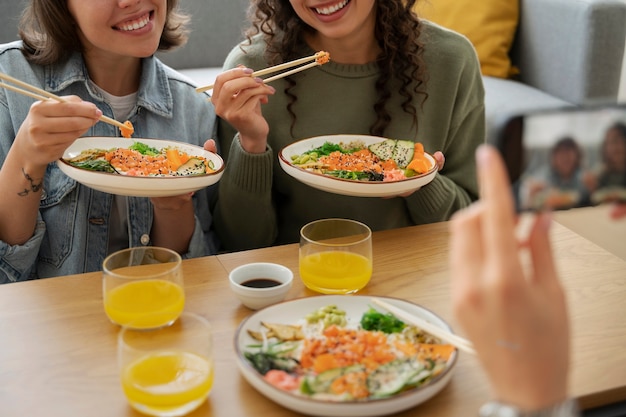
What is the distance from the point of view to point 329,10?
200 cm

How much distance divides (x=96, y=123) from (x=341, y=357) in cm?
113

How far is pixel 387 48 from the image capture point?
2.12 m

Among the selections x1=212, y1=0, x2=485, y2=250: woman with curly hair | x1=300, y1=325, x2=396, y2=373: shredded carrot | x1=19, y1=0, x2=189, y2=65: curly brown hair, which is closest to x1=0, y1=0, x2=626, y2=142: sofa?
x1=212, y1=0, x2=485, y2=250: woman with curly hair

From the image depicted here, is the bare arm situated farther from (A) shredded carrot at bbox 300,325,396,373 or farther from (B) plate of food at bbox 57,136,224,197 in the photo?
(A) shredded carrot at bbox 300,325,396,373

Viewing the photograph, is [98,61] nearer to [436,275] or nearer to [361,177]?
[361,177]

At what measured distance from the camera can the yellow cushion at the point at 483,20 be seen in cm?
372

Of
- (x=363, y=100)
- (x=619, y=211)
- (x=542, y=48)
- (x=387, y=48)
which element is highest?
(x=619, y=211)

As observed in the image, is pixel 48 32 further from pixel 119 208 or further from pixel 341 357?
pixel 341 357

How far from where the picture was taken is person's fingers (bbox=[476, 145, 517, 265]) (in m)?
0.73

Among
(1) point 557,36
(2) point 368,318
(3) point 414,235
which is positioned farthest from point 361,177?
(1) point 557,36

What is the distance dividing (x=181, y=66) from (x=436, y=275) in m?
2.89

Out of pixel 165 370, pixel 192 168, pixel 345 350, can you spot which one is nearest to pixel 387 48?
pixel 192 168

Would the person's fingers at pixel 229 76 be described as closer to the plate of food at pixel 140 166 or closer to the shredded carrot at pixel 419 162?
the plate of food at pixel 140 166

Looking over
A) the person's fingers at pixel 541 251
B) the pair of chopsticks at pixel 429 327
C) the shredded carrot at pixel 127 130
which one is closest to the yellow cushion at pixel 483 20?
the shredded carrot at pixel 127 130
